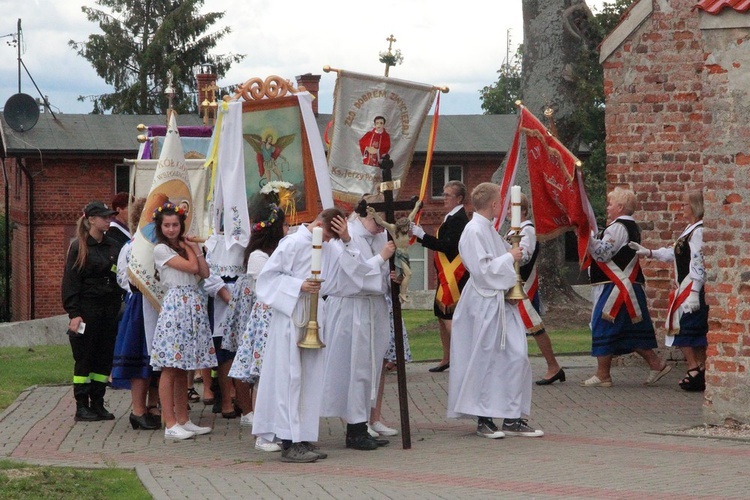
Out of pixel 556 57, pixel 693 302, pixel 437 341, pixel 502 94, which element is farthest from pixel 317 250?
pixel 502 94

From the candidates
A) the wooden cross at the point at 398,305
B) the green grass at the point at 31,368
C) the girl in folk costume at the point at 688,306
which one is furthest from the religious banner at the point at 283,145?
the green grass at the point at 31,368

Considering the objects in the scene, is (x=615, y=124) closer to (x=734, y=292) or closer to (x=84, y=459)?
(x=734, y=292)

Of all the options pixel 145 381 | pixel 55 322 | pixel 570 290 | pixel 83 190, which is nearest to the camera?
pixel 145 381

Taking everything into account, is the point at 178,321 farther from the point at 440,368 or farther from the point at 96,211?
the point at 440,368

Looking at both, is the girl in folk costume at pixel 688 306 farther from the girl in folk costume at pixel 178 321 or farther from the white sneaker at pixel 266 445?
the white sneaker at pixel 266 445

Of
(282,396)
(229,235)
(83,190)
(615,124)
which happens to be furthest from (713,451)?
(83,190)

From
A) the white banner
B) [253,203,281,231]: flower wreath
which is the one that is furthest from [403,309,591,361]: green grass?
[253,203,281,231]: flower wreath

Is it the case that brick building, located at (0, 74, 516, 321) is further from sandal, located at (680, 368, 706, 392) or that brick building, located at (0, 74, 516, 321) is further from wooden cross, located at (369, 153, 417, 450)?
wooden cross, located at (369, 153, 417, 450)

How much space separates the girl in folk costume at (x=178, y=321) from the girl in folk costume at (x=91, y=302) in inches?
43.4

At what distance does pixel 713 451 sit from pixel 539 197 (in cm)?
321

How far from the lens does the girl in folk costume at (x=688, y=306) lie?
11703 mm

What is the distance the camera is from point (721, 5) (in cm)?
943

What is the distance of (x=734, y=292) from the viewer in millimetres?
9648

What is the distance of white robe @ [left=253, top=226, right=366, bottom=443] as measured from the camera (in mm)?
8672
